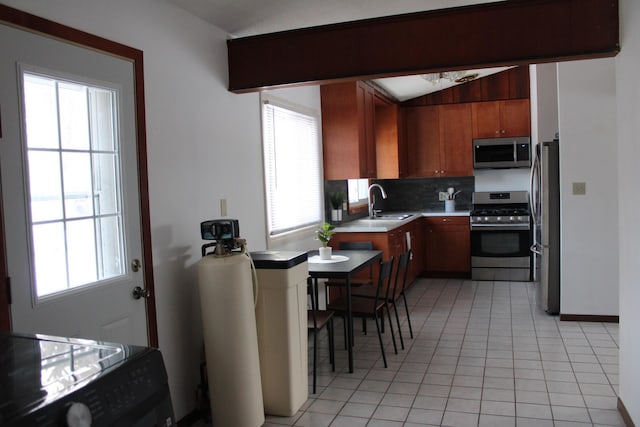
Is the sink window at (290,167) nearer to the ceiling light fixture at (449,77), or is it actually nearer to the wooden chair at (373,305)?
the wooden chair at (373,305)

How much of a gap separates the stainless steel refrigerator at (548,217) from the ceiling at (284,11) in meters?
2.11

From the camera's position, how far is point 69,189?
88.5 inches

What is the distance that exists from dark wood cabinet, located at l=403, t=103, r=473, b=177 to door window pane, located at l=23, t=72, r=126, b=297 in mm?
5480

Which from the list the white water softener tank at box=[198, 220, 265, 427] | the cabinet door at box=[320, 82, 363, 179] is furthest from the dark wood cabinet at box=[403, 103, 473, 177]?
the white water softener tank at box=[198, 220, 265, 427]

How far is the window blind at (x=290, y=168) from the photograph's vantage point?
14.3ft

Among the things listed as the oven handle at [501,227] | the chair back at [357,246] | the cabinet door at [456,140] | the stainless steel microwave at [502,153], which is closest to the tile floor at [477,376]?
the chair back at [357,246]

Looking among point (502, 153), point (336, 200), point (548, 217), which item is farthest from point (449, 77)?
point (548, 217)

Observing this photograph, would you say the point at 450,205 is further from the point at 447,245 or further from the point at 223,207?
the point at 223,207

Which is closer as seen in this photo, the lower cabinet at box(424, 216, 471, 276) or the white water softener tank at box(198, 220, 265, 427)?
the white water softener tank at box(198, 220, 265, 427)

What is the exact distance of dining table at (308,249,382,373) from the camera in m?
3.65

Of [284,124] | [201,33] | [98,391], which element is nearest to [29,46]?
[201,33]

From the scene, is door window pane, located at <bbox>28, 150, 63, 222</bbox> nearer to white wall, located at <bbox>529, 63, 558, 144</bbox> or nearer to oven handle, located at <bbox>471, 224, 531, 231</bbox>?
white wall, located at <bbox>529, 63, 558, 144</bbox>

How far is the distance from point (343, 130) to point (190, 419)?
3292 mm

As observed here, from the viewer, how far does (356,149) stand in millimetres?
5414
